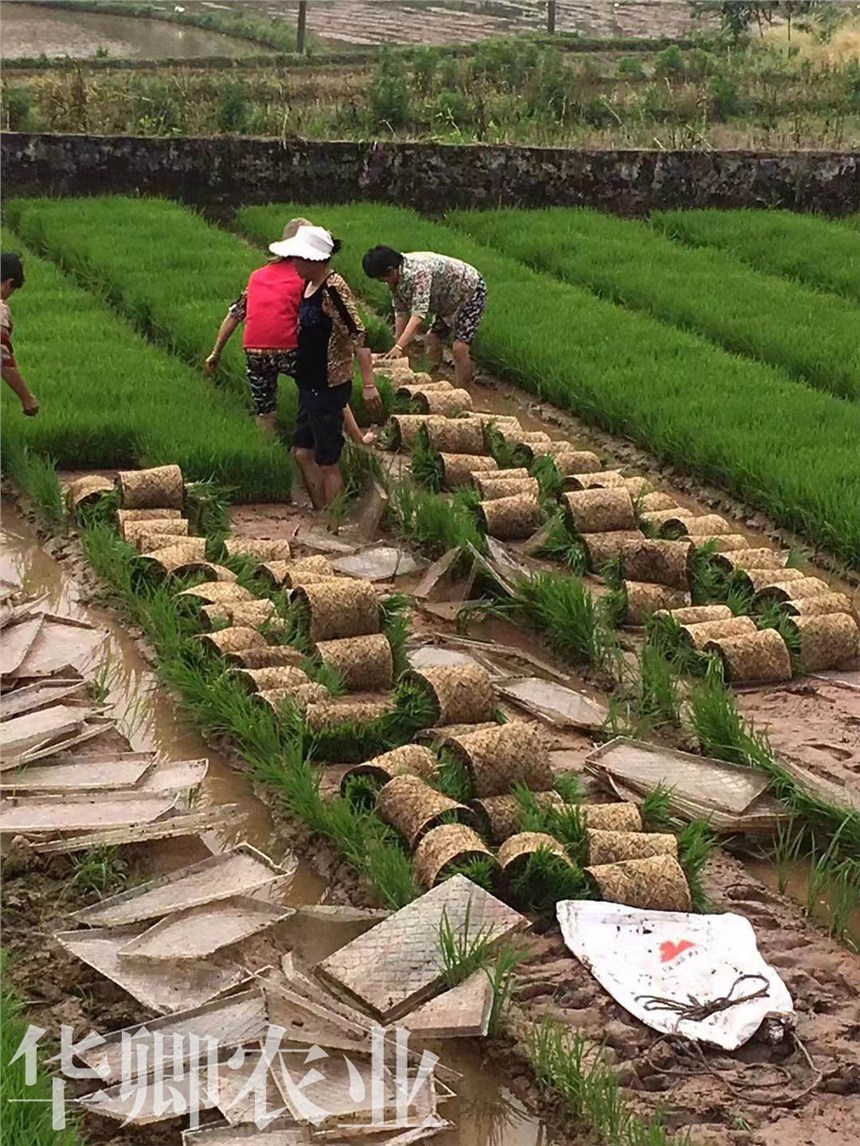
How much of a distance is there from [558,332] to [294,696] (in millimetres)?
4545

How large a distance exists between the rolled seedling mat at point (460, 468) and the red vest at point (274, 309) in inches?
33.2

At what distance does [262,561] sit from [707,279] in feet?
17.0

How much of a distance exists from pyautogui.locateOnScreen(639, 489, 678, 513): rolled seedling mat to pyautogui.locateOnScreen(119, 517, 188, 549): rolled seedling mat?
1.85m

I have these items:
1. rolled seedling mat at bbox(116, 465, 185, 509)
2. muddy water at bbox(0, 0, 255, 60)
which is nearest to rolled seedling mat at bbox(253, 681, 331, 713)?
rolled seedling mat at bbox(116, 465, 185, 509)

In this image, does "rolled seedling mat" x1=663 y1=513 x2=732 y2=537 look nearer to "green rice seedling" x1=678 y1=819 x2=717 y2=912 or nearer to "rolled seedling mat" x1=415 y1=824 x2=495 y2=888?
"green rice seedling" x1=678 y1=819 x2=717 y2=912

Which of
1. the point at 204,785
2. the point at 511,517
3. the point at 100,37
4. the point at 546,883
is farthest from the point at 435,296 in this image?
the point at 100,37

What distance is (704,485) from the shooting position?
673 cm

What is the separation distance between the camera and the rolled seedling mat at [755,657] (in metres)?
4.80

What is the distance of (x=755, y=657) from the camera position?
482 cm

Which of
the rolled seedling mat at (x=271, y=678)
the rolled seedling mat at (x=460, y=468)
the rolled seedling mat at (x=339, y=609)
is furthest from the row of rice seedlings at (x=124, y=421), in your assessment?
the rolled seedling mat at (x=271, y=678)

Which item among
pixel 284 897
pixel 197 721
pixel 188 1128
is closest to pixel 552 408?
pixel 197 721

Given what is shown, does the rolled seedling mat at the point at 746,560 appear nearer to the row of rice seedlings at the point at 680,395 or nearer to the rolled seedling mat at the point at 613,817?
the row of rice seedlings at the point at 680,395

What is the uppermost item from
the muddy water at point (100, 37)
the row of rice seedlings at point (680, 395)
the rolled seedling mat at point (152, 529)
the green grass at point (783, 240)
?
the muddy water at point (100, 37)

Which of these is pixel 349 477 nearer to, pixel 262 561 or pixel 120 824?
pixel 262 561
